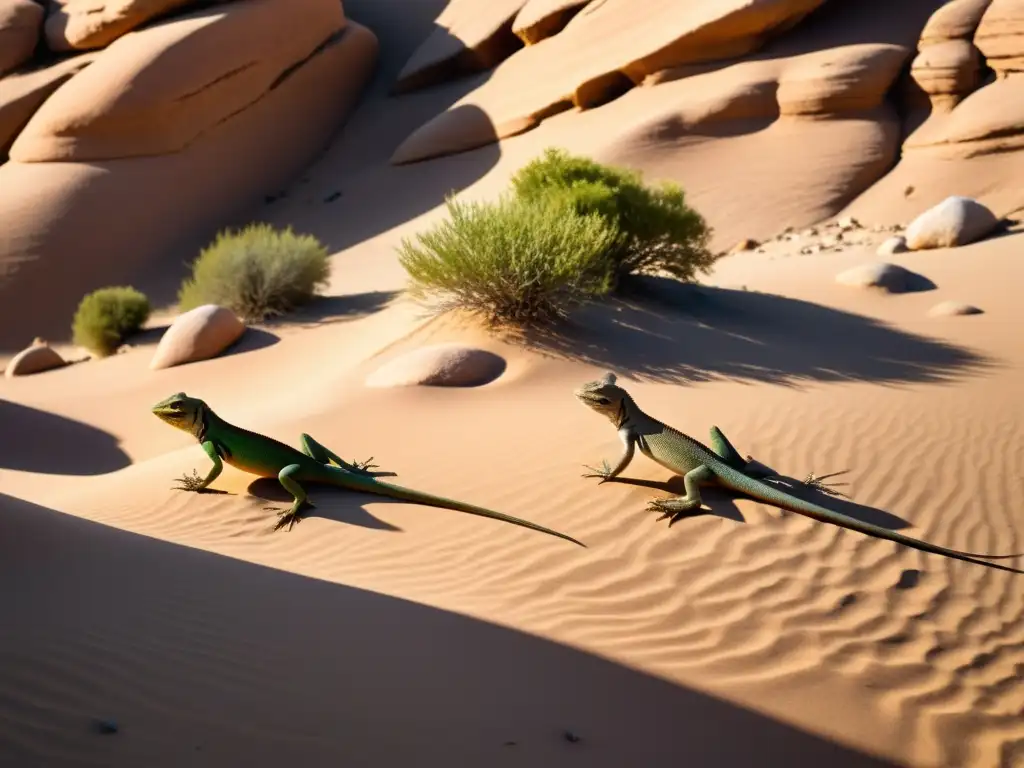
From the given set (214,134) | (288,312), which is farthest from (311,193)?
(288,312)

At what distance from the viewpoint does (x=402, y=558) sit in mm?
5238

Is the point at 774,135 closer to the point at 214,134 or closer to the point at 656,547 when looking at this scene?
the point at 214,134

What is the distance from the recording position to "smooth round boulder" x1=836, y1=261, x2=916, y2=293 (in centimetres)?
1252

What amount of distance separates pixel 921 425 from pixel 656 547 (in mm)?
3251

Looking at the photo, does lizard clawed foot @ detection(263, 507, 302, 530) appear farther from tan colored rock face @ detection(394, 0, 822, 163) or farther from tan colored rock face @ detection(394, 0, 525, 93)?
tan colored rock face @ detection(394, 0, 525, 93)

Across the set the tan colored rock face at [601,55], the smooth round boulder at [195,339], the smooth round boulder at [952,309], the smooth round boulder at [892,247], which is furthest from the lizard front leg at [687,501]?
the tan colored rock face at [601,55]

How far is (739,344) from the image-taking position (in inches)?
383

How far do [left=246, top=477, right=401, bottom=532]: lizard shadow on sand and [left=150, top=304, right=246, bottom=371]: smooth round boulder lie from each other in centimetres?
597

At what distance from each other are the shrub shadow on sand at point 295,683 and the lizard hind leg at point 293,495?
1.26 m

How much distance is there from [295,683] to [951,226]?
559 inches

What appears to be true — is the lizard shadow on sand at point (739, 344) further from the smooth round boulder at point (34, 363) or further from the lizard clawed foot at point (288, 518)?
the smooth round boulder at point (34, 363)

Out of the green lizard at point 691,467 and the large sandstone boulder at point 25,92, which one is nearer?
the green lizard at point 691,467

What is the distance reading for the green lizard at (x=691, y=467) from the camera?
18.3ft

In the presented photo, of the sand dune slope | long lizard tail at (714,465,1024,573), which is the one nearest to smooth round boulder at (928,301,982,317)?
the sand dune slope
